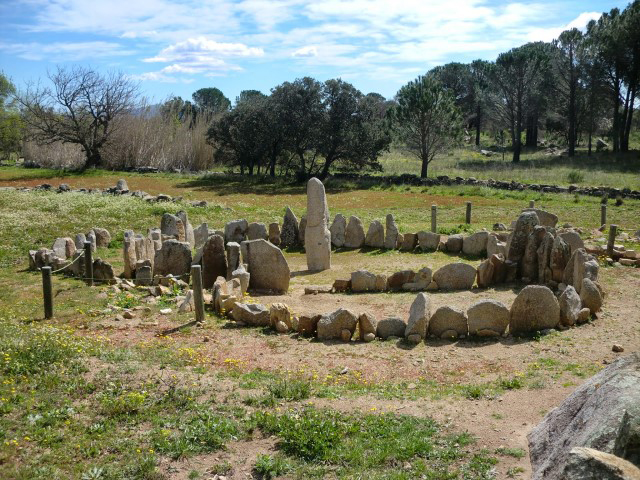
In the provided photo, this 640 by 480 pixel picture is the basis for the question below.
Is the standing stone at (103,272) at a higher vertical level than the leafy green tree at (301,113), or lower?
lower

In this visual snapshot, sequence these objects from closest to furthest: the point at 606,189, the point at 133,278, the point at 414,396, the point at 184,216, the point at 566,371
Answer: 1. the point at 414,396
2. the point at 566,371
3. the point at 133,278
4. the point at 184,216
5. the point at 606,189

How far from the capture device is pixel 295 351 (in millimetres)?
12320

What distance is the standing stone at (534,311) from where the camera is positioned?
12.8 m

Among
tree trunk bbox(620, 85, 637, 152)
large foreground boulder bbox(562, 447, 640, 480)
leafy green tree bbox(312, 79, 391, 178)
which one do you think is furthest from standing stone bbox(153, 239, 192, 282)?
tree trunk bbox(620, 85, 637, 152)

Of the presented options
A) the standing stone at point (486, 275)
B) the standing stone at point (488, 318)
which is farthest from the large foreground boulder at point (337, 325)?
the standing stone at point (486, 275)

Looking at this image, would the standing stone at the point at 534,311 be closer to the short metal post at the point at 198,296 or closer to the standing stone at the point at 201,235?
A: the short metal post at the point at 198,296

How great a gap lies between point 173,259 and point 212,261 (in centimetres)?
125

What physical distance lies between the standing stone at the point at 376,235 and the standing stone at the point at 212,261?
7.13m

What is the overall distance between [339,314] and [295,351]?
1.26 m

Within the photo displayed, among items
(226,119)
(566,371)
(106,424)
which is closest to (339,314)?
(566,371)

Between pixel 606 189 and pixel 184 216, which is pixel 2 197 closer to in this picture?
pixel 184 216

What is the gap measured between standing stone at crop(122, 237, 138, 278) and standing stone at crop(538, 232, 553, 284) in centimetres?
1145

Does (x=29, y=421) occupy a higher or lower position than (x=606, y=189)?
lower

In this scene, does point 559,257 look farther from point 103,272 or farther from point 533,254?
point 103,272
